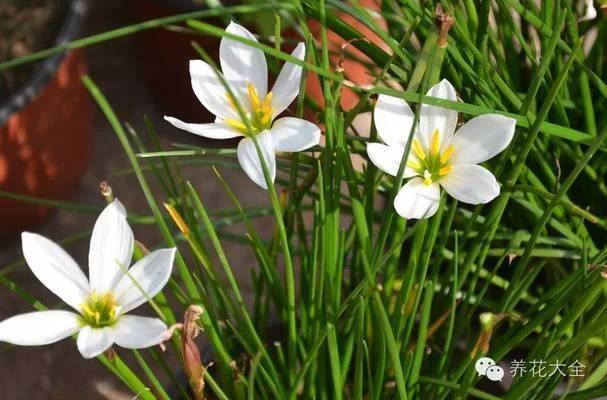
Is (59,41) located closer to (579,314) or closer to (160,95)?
(160,95)

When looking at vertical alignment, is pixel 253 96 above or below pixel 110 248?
above

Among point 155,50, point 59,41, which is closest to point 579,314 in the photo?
point 59,41

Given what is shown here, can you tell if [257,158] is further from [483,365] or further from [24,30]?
[24,30]

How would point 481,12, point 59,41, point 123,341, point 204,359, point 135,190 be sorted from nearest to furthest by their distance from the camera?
point 123,341, point 481,12, point 204,359, point 59,41, point 135,190

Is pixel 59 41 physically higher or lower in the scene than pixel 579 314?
higher

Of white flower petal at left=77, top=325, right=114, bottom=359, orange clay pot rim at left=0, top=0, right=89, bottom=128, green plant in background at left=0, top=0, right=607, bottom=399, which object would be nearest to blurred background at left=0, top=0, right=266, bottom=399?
orange clay pot rim at left=0, top=0, right=89, bottom=128

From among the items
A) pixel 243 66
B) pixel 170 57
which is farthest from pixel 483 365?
pixel 170 57

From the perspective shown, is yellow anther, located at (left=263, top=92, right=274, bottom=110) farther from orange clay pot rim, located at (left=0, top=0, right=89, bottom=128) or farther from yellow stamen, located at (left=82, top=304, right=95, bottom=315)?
orange clay pot rim, located at (left=0, top=0, right=89, bottom=128)
